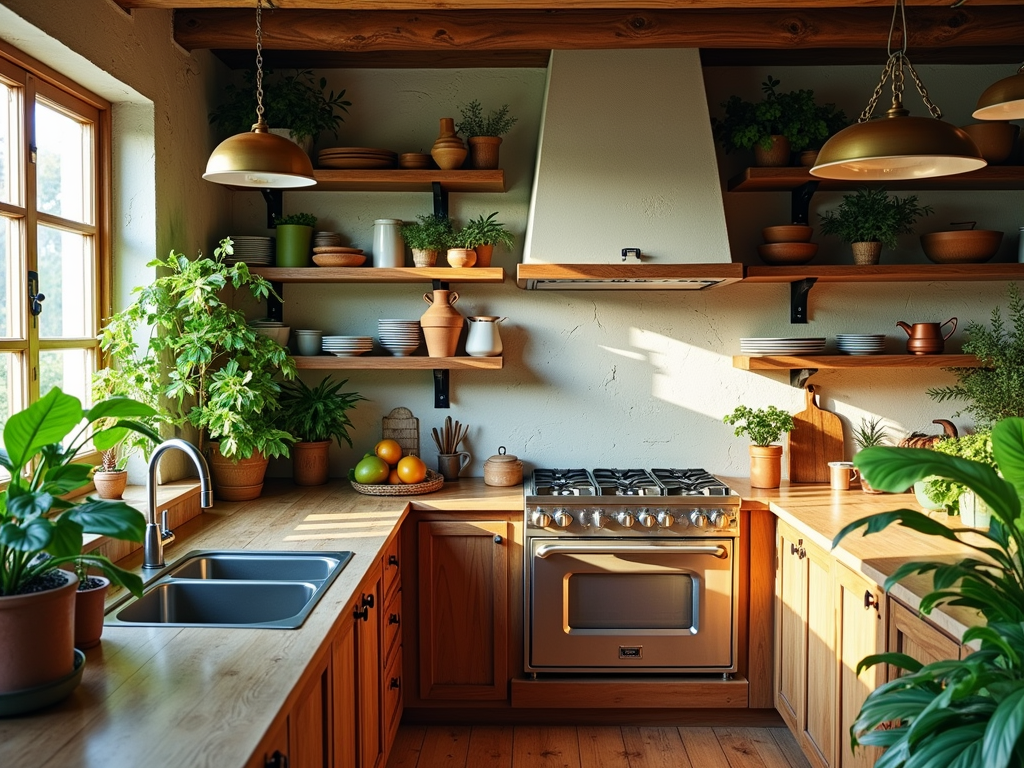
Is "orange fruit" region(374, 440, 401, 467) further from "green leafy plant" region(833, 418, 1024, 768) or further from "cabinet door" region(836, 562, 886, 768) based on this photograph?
"green leafy plant" region(833, 418, 1024, 768)

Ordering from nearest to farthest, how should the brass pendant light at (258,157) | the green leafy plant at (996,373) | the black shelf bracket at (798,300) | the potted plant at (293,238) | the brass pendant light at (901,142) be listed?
the brass pendant light at (901,142) → the brass pendant light at (258,157) → the green leafy plant at (996,373) → the potted plant at (293,238) → the black shelf bracket at (798,300)

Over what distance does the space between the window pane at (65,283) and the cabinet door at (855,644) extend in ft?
8.15

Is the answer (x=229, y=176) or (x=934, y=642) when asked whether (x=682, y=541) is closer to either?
(x=934, y=642)

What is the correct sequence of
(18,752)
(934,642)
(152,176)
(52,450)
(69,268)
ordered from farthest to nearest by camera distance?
(152,176) → (69,268) → (934,642) → (52,450) → (18,752)

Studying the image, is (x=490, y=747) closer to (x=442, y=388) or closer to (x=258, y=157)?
(x=442, y=388)

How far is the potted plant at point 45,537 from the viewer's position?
1519 millimetres

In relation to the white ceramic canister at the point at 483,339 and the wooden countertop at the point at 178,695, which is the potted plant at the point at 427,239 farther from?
the wooden countertop at the point at 178,695

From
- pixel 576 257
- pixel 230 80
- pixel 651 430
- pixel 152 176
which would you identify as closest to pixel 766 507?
pixel 651 430

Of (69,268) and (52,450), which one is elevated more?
(69,268)

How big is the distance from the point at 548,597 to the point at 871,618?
4.04 ft

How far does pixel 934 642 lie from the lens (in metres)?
2.14

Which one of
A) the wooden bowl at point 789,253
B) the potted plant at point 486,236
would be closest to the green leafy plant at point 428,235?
the potted plant at point 486,236

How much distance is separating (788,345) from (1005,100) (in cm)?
145

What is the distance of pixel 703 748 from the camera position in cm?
336
